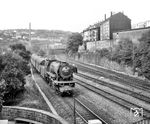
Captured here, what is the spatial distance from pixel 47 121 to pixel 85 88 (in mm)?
11629

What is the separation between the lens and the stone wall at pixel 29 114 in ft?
38.9

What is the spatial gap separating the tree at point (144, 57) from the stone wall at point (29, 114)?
59.4ft

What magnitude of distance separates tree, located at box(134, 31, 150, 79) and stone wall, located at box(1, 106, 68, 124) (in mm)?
18101

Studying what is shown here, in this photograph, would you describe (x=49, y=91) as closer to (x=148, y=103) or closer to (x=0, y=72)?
(x=0, y=72)

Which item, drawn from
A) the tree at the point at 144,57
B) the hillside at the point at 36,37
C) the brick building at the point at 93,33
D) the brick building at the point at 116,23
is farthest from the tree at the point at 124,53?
the hillside at the point at 36,37

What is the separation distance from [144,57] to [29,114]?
67.4 feet

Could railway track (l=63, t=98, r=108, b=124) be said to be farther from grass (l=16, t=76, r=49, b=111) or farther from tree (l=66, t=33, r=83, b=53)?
tree (l=66, t=33, r=83, b=53)

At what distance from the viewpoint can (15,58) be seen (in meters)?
21.1

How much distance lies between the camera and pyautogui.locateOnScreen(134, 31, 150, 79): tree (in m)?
26.7

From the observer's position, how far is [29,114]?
13047mm

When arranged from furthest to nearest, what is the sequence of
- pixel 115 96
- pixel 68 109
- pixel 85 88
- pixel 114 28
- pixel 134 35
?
pixel 114 28 < pixel 134 35 < pixel 85 88 < pixel 115 96 < pixel 68 109

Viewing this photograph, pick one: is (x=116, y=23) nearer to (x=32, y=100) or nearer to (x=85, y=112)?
(x=32, y=100)

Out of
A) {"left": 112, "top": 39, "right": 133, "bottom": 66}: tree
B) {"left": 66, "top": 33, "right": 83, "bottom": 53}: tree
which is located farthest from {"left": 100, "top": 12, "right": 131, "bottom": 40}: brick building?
{"left": 112, "top": 39, "right": 133, "bottom": 66}: tree

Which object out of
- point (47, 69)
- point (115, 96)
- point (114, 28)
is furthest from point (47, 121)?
point (114, 28)
